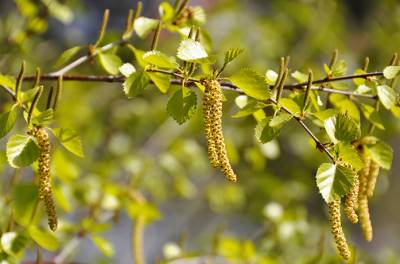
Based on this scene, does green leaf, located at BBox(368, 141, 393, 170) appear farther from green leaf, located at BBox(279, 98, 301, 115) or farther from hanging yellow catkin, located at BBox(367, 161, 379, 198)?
green leaf, located at BBox(279, 98, 301, 115)

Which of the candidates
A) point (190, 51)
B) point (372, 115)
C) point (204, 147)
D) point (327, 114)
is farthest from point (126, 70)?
point (204, 147)

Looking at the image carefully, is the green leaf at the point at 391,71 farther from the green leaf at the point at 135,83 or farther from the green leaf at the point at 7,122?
the green leaf at the point at 7,122

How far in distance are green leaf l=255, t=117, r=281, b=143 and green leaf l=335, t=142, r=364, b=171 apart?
9 centimetres

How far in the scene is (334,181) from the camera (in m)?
0.87

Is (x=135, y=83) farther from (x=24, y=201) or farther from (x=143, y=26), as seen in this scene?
(x=24, y=201)

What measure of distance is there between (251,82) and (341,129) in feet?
0.47

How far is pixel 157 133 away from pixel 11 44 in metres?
0.92

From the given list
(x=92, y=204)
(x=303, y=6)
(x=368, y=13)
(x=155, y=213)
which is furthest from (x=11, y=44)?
(x=368, y=13)

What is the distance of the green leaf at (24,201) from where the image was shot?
117 cm

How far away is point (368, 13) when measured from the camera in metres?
3.72

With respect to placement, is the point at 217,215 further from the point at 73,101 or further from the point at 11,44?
the point at 11,44

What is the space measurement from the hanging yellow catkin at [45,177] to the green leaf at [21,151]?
0.5 inches

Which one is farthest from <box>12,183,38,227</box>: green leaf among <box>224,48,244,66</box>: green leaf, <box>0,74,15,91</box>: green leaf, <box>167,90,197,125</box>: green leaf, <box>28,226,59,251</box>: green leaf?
<box>224,48,244,66</box>: green leaf

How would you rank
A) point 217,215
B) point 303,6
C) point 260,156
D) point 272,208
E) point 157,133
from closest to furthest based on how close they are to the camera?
point 272,208
point 260,156
point 157,133
point 303,6
point 217,215
